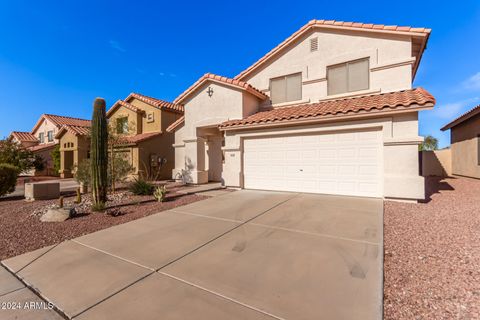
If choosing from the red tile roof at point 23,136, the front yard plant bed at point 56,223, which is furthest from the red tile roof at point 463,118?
the red tile roof at point 23,136

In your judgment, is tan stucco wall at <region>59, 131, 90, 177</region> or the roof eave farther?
tan stucco wall at <region>59, 131, 90, 177</region>

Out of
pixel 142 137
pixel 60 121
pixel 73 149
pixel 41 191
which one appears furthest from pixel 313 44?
pixel 60 121

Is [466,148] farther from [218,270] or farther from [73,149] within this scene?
[73,149]

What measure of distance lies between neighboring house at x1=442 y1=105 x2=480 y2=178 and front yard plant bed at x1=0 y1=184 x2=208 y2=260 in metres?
16.3

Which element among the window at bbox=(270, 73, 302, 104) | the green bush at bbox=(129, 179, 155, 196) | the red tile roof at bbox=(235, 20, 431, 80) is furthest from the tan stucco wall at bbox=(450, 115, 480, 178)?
the green bush at bbox=(129, 179, 155, 196)

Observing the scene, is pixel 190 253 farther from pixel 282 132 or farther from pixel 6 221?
pixel 282 132

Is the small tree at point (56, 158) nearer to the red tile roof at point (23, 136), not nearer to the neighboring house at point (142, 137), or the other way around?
the neighboring house at point (142, 137)

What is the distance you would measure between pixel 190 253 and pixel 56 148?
24.8 metres

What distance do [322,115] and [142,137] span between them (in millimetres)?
13173

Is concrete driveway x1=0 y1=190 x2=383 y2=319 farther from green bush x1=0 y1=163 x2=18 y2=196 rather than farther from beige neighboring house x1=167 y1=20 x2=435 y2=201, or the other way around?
green bush x1=0 y1=163 x2=18 y2=196

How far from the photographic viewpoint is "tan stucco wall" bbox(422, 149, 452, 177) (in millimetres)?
16172

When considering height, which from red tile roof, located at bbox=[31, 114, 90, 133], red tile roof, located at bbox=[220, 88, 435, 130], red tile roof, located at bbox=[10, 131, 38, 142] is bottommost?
red tile roof, located at bbox=[220, 88, 435, 130]

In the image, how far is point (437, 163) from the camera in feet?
54.4

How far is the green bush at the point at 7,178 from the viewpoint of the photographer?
9328mm
